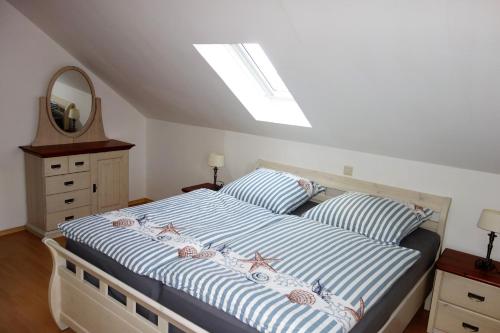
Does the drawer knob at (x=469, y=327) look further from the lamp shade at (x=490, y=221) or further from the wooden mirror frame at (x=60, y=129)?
the wooden mirror frame at (x=60, y=129)

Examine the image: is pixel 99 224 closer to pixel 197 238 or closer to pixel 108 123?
pixel 197 238

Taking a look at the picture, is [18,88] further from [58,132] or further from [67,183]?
[67,183]

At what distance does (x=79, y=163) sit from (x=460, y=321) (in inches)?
134

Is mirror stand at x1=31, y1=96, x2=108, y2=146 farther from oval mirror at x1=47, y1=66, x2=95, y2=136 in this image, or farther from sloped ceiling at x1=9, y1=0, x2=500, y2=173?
sloped ceiling at x1=9, y1=0, x2=500, y2=173

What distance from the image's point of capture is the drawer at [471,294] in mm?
2256

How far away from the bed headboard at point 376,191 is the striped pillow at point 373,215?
77 mm

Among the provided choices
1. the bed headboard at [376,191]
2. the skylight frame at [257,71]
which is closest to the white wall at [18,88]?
the skylight frame at [257,71]

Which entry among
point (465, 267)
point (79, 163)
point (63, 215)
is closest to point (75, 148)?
point (79, 163)

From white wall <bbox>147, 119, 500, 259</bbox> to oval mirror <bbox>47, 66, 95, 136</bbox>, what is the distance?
0.84 m

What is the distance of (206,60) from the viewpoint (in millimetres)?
2820

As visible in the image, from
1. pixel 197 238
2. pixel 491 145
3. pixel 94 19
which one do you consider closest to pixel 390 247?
pixel 491 145

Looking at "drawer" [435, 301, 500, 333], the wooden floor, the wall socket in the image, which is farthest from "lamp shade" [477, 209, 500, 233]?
the wall socket

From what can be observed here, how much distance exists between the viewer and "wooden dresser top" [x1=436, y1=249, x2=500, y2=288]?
2266 mm

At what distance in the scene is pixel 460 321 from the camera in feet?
7.81
